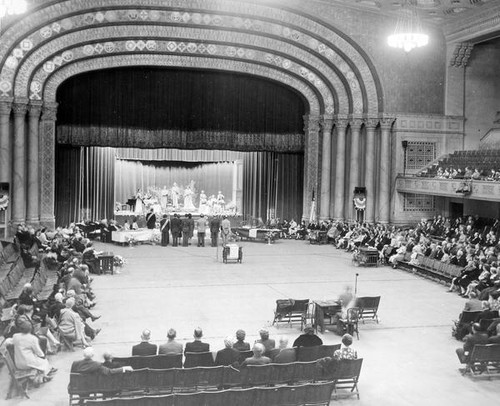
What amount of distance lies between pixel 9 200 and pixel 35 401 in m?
18.4

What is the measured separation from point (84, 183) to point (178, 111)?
5763 millimetres

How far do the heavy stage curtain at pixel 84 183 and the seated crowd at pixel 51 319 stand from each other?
37.7ft

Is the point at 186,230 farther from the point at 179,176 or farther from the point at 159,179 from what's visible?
the point at 179,176

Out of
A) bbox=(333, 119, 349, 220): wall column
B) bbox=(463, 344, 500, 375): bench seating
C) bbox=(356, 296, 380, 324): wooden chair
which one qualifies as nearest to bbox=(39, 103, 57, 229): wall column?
bbox=(333, 119, 349, 220): wall column

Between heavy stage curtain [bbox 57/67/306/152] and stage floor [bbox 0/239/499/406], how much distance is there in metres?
7.89

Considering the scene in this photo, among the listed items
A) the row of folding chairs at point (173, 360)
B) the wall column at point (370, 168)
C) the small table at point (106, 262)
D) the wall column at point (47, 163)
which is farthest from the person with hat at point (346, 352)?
the wall column at point (370, 168)

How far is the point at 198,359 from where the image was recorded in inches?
374

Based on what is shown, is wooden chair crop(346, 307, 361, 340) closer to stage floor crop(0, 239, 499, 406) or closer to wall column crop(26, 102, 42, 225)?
stage floor crop(0, 239, 499, 406)

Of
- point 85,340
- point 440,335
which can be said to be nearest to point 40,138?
point 85,340

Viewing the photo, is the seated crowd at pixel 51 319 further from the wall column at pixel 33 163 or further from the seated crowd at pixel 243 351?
the wall column at pixel 33 163

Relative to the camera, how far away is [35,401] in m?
9.12

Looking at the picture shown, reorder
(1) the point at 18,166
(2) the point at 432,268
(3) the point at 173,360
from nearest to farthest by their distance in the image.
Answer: (3) the point at 173,360 < (2) the point at 432,268 < (1) the point at 18,166

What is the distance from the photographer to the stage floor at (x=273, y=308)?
33.2ft

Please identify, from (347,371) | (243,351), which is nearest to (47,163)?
(243,351)
